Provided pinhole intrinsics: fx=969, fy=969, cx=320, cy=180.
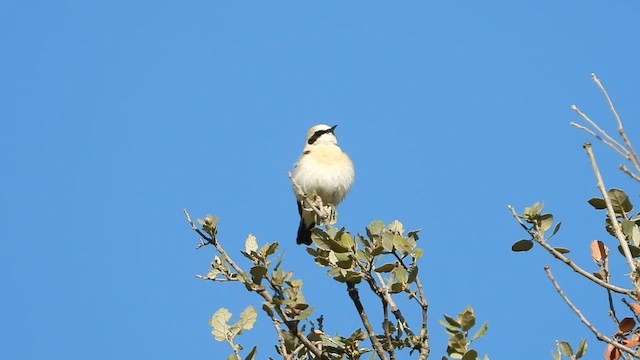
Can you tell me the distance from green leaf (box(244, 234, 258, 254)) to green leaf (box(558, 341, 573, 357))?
4.73 ft

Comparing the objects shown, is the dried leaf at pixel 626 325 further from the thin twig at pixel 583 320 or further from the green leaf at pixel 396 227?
the green leaf at pixel 396 227

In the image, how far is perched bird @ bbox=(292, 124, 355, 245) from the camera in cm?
909

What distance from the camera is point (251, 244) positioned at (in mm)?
4312

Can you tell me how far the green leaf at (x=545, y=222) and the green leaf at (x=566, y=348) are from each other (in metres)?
0.59

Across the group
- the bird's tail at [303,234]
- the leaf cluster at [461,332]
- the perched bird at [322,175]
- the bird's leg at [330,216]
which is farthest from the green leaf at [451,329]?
the bird's tail at [303,234]

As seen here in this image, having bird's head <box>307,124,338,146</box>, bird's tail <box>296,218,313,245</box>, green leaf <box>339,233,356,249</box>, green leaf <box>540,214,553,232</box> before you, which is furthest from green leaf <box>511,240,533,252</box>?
bird's head <box>307,124,338,146</box>

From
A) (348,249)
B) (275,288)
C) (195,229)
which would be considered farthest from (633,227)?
(195,229)

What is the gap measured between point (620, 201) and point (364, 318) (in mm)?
1173

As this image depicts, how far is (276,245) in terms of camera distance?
14.1ft

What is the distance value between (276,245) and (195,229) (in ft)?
1.35

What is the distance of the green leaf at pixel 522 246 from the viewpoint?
3863 millimetres

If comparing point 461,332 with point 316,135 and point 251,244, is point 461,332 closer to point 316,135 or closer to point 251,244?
point 251,244

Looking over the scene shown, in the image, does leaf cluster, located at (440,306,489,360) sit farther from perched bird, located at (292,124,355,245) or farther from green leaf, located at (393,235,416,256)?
perched bird, located at (292,124,355,245)

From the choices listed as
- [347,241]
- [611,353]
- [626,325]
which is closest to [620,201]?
[626,325]
